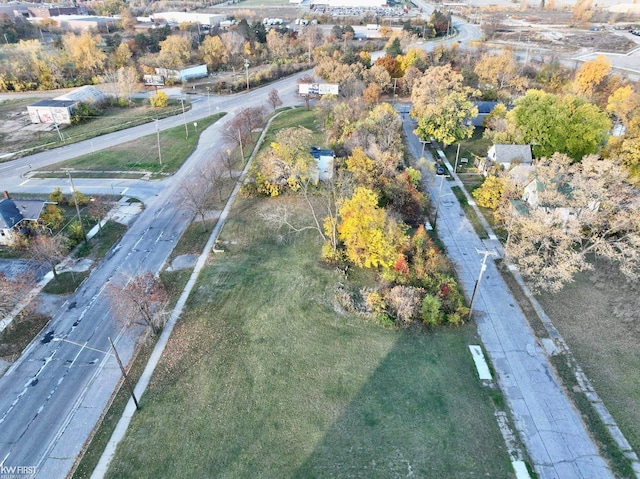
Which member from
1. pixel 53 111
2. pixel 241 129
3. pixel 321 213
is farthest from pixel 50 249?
pixel 53 111

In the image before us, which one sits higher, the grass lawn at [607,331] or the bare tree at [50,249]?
the bare tree at [50,249]

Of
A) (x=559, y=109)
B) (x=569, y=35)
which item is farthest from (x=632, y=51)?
(x=559, y=109)

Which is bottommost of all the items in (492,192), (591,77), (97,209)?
(97,209)

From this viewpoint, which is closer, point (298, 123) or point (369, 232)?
point (369, 232)

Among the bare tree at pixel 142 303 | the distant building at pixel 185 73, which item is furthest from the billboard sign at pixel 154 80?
the bare tree at pixel 142 303

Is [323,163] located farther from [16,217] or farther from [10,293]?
[10,293]

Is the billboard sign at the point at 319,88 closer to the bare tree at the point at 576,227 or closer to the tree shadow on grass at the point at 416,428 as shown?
the bare tree at the point at 576,227
